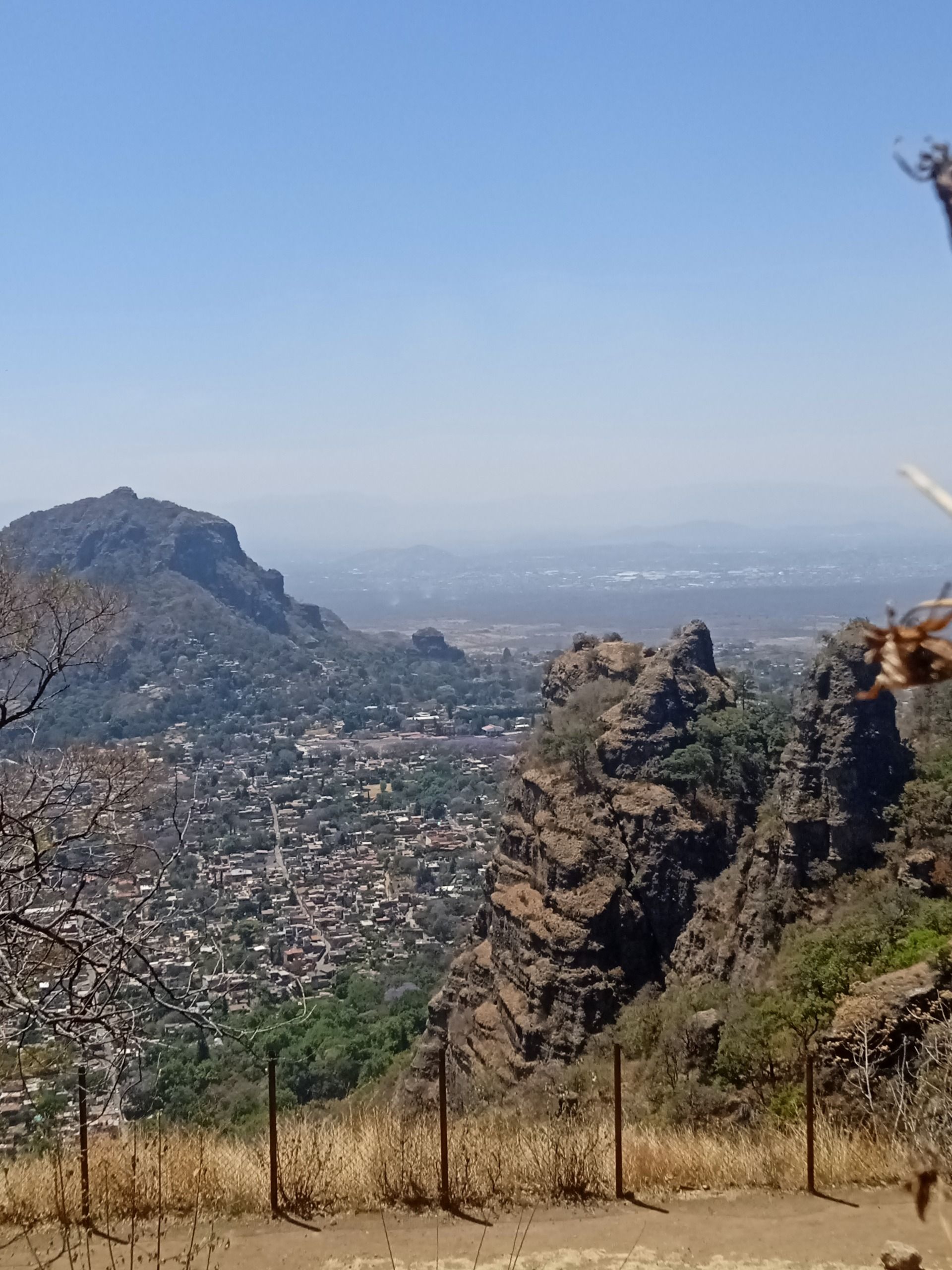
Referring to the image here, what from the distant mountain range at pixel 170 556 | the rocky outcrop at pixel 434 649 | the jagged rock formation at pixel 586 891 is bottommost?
the jagged rock formation at pixel 586 891

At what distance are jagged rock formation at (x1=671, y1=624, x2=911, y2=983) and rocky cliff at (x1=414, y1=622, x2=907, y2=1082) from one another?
0.02m

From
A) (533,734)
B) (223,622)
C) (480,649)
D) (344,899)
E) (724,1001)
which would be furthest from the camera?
(480,649)

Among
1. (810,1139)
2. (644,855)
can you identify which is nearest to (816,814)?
(644,855)

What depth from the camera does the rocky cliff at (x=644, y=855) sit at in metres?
14.2

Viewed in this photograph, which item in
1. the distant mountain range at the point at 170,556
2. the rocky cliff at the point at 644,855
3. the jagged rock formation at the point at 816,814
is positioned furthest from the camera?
the distant mountain range at the point at 170,556

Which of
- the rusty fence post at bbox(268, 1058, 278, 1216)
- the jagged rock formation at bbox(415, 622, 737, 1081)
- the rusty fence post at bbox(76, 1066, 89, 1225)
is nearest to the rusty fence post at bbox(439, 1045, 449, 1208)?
the rusty fence post at bbox(268, 1058, 278, 1216)

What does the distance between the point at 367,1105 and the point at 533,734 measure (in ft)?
31.5

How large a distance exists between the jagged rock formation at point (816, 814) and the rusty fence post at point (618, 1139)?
6.01 meters

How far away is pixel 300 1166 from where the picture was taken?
25.4 feet

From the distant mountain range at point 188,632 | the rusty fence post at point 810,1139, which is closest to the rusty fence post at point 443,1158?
the rusty fence post at point 810,1139

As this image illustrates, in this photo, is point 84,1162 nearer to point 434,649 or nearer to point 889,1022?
point 889,1022

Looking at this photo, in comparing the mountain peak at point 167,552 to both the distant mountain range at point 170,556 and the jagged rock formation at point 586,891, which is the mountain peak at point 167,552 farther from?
the jagged rock formation at point 586,891

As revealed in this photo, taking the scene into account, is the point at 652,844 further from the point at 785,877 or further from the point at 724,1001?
the point at 724,1001

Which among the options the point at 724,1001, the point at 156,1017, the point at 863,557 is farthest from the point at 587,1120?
the point at 863,557
